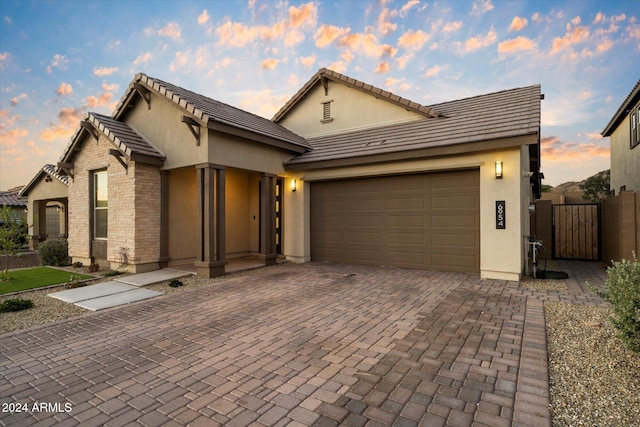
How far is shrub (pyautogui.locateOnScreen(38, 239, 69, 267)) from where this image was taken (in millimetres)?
10188

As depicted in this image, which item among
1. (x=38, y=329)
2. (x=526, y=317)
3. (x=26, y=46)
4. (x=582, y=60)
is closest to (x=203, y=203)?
(x=38, y=329)

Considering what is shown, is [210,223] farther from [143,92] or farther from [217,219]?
[143,92]

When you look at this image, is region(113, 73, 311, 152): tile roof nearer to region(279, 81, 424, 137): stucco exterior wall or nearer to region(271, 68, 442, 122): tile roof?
region(279, 81, 424, 137): stucco exterior wall

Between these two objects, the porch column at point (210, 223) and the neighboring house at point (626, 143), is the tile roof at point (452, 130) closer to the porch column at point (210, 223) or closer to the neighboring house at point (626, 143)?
the porch column at point (210, 223)

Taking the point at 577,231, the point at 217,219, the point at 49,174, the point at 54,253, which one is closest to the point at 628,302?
the point at 217,219

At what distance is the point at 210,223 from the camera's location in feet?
→ 25.5

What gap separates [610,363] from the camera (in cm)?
307

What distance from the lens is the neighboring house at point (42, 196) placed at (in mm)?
14539

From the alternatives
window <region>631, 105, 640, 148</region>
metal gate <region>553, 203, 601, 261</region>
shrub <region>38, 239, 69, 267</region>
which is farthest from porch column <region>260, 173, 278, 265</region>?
window <region>631, 105, 640, 148</region>

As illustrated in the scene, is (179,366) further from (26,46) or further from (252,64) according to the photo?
(26,46)

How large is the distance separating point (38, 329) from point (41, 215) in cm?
1642

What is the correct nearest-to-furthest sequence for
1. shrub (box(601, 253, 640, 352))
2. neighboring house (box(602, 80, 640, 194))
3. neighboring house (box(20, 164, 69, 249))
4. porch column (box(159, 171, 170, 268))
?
shrub (box(601, 253, 640, 352)) → porch column (box(159, 171, 170, 268)) → neighboring house (box(602, 80, 640, 194)) → neighboring house (box(20, 164, 69, 249))

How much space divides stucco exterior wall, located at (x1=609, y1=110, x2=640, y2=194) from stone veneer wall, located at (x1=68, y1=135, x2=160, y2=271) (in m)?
17.8

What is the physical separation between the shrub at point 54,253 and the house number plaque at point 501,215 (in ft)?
43.5
